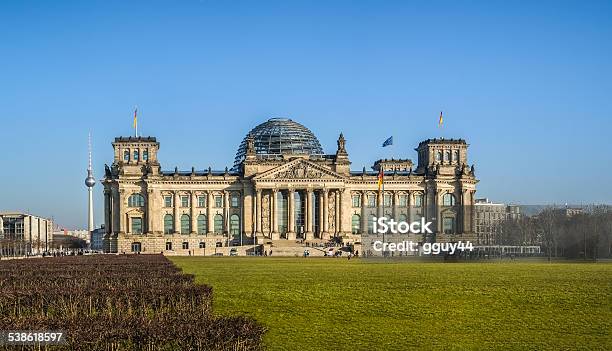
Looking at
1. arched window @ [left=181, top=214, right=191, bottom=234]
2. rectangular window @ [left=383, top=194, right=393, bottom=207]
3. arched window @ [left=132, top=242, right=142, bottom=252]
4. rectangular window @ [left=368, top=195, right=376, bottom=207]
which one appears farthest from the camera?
rectangular window @ [left=383, top=194, right=393, bottom=207]

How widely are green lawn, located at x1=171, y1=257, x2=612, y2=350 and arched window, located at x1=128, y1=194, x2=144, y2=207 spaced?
337 ft

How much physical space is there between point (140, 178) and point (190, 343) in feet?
431

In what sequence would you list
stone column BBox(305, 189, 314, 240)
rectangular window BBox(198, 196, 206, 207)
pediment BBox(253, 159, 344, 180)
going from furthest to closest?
rectangular window BBox(198, 196, 206, 207)
stone column BBox(305, 189, 314, 240)
pediment BBox(253, 159, 344, 180)

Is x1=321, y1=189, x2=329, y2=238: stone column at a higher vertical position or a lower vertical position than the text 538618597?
higher

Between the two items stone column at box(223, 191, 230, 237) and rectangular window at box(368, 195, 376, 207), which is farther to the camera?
rectangular window at box(368, 195, 376, 207)

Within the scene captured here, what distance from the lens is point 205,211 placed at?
148 m

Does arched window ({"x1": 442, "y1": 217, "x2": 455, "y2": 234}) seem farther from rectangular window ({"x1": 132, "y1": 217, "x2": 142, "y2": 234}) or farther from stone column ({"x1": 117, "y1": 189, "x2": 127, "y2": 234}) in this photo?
stone column ({"x1": 117, "y1": 189, "x2": 127, "y2": 234})

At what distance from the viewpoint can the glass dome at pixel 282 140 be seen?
15538 cm

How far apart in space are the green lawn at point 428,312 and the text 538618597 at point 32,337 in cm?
609

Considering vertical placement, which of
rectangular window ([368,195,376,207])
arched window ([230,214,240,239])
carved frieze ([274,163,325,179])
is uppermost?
carved frieze ([274,163,325,179])

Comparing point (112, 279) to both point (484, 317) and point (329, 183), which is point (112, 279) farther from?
point (329, 183)

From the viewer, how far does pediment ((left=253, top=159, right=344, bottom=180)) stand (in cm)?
14425

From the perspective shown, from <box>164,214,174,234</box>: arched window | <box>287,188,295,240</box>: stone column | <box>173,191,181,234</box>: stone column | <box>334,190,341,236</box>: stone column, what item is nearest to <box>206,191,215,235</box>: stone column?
<box>173,191,181,234</box>: stone column

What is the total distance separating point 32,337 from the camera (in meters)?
18.8
